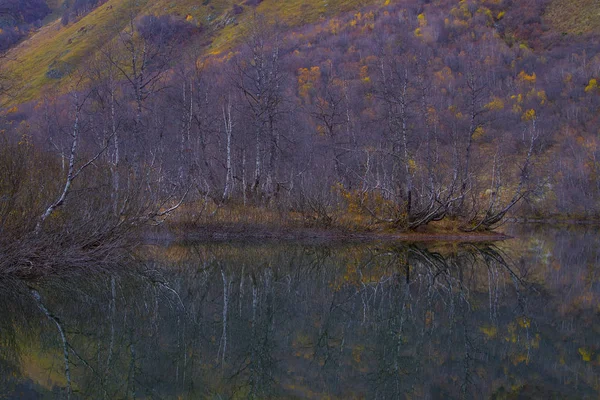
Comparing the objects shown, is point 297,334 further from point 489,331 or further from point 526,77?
point 526,77

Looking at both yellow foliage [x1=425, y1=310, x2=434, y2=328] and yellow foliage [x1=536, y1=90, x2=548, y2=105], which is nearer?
yellow foliage [x1=425, y1=310, x2=434, y2=328]

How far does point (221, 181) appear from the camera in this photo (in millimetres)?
27844

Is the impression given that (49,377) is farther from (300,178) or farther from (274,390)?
(300,178)

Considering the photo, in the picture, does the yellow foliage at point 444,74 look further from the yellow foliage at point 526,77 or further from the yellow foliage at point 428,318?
the yellow foliage at point 428,318

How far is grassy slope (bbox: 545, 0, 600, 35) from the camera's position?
85012mm

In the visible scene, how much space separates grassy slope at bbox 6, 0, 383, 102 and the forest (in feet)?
40.4

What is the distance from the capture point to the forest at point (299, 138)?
14125 millimetres

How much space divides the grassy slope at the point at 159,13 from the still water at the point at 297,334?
81588mm

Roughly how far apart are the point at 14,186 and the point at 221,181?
643 inches

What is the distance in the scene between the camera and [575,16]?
291 ft

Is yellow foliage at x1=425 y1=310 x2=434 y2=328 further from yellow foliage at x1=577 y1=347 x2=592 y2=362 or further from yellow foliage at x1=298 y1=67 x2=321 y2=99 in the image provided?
yellow foliage at x1=298 y1=67 x2=321 y2=99

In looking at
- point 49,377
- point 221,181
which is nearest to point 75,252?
point 49,377

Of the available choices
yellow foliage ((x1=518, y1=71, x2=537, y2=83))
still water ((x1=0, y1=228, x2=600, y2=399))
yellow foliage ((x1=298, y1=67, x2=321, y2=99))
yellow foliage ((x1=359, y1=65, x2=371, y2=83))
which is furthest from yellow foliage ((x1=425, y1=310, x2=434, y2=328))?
yellow foliage ((x1=518, y1=71, x2=537, y2=83))

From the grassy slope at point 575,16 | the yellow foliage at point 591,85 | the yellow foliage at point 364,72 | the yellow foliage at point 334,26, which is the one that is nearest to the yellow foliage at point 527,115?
the yellow foliage at point 591,85
